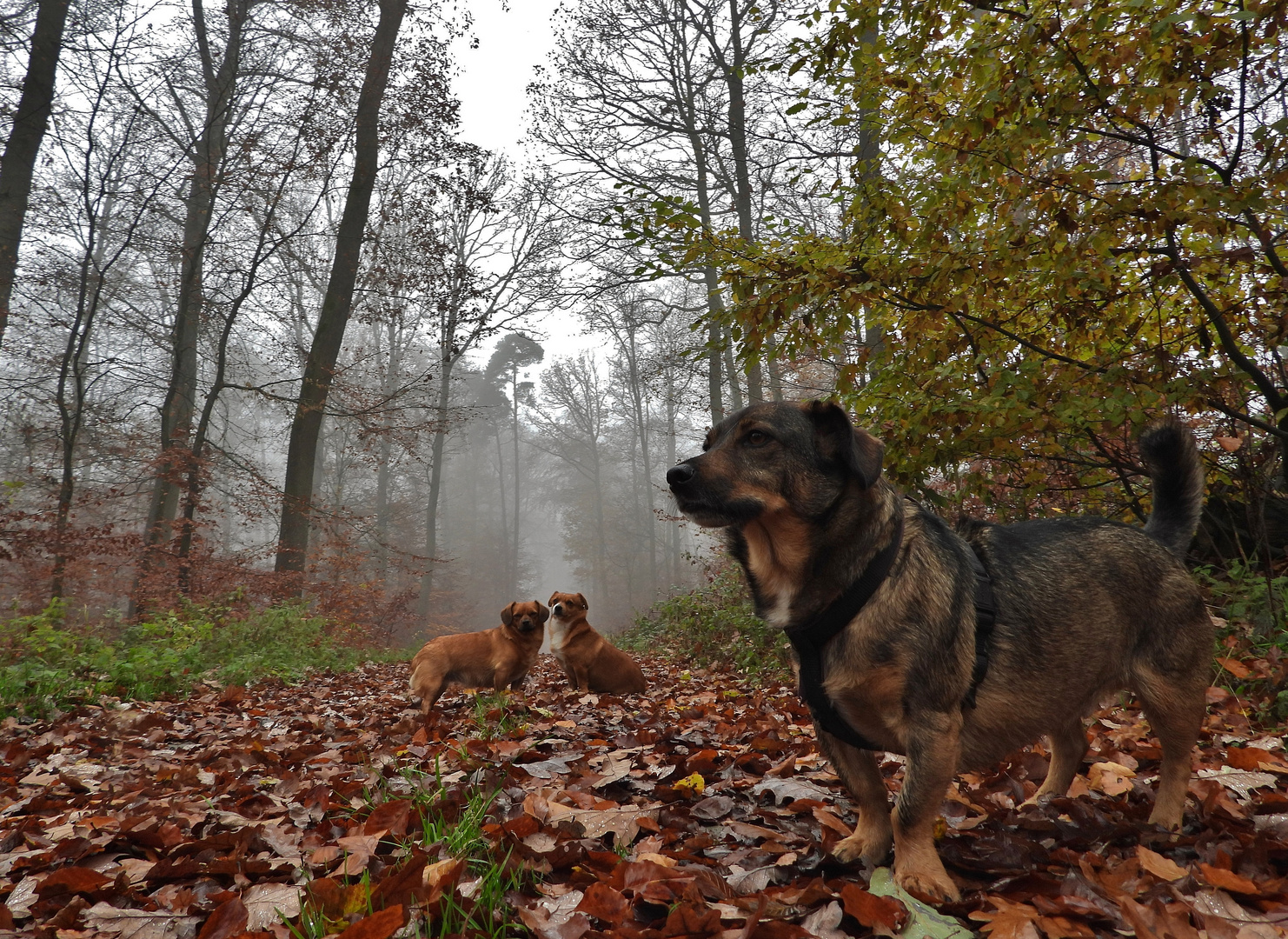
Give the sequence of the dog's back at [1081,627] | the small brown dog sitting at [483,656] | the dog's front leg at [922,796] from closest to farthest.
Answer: the dog's front leg at [922,796], the dog's back at [1081,627], the small brown dog sitting at [483,656]

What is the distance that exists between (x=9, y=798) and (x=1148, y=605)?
18.2 feet

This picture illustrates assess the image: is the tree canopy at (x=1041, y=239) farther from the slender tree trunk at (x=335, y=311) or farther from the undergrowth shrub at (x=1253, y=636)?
the slender tree trunk at (x=335, y=311)

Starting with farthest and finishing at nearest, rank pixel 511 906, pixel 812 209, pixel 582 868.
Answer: pixel 812 209, pixel 582 868, pixel 511 906

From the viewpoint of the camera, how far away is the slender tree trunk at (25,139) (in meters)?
10.8

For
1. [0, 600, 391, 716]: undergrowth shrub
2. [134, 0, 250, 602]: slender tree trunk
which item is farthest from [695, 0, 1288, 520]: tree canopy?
[134, 0, 250, 602]: slender tree trunk

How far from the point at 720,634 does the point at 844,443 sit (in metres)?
10.3

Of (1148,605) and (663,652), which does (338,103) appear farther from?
(1148,605)

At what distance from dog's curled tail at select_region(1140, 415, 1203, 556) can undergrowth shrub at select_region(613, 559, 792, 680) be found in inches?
187

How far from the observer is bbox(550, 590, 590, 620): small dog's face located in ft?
26.9


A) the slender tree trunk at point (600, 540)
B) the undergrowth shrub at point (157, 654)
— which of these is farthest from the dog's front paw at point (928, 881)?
the slender tree trunk at point (600, 540)

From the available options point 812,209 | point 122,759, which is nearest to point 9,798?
point 122,759

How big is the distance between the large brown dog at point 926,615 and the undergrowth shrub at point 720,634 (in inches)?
198

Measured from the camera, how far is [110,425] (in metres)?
15.3

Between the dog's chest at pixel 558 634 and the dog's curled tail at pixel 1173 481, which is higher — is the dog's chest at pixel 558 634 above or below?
below
